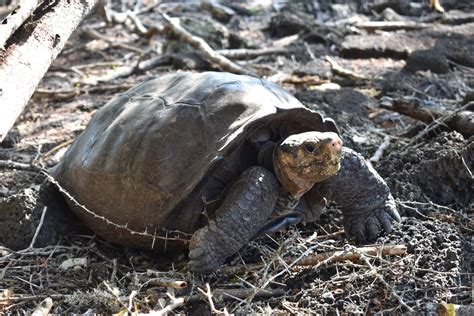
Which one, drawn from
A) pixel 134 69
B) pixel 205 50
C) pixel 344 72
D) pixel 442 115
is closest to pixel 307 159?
pixel 442 115

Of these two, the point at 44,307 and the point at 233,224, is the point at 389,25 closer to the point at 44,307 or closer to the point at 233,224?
the point at 233,224

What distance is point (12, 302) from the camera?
3039 mm

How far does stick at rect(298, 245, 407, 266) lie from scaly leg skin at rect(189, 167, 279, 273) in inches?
11.9

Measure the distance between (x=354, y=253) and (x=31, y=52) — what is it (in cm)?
168

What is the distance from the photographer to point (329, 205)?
3742 millimetres

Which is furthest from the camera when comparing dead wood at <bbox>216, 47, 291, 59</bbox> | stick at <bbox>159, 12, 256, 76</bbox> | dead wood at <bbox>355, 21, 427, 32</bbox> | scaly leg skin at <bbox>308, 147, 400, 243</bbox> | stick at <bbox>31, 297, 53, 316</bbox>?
dead wood at <bbox>355, 21, 427, 32</bbox>

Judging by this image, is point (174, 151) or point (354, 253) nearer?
point (354, 253)

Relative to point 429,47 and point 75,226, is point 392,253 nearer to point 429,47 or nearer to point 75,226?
point 75,226

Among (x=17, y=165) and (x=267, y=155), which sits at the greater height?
(x=267, y=155)

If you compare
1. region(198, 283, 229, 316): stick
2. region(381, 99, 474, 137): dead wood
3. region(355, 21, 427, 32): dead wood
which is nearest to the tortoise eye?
region(198, 283, 229, 316): stick

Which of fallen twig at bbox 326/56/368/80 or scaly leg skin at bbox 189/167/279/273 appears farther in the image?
fallen twig at bbox 326/56/368/80

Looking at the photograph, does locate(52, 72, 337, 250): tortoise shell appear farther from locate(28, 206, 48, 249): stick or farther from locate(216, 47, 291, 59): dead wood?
locate(216, 47, 291, 59): dead wood

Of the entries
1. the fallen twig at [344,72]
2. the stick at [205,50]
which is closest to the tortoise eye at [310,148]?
the stick at [205,50]

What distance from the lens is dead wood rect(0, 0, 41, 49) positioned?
2.60m
